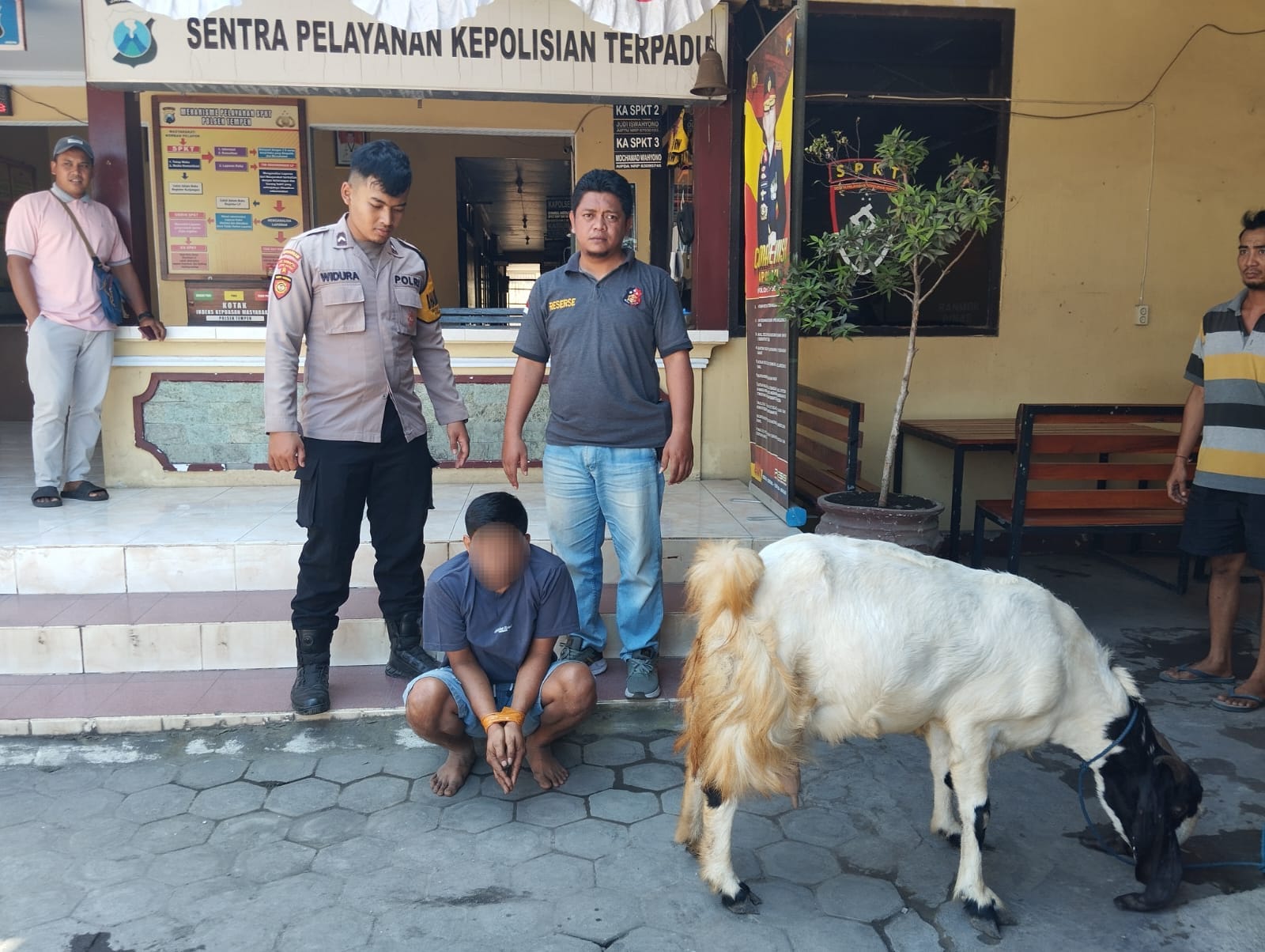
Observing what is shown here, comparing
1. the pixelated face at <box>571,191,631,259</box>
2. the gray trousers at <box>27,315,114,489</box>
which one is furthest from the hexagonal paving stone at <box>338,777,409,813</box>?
the gray trousers at <box>27,315,114,489</box>

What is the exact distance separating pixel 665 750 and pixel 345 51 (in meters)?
4.17

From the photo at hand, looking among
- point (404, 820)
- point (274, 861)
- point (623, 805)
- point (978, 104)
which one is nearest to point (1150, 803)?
point (623, 805)

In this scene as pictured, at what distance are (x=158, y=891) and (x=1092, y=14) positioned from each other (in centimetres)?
694

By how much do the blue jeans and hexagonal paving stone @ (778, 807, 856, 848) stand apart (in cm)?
105

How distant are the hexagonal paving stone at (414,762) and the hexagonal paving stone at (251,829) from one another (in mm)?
443

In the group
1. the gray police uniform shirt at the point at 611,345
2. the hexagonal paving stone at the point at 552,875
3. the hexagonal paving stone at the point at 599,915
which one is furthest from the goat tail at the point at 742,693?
the gray police uniform shirt at the point at 611,345

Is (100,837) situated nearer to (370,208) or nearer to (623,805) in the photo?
(623,805)

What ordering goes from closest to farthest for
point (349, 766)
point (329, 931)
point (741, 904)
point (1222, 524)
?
point (329, 931)
point (741, 904)
point (349, 766)
point (1222, 524)

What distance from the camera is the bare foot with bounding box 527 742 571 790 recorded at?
335cm

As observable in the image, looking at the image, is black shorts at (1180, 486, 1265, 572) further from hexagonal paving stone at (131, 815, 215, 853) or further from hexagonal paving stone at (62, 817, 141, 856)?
hexagonal paving stone at (62, 817, 141, 856)

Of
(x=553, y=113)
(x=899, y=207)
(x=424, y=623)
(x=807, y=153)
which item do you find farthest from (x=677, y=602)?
(x=553, y=113)

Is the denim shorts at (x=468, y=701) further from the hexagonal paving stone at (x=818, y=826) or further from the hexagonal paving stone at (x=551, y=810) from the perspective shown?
the hexagonal paving stone at (x=818, y=826)

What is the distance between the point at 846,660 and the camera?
245 centimetres

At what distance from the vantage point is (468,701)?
10.7 feet
